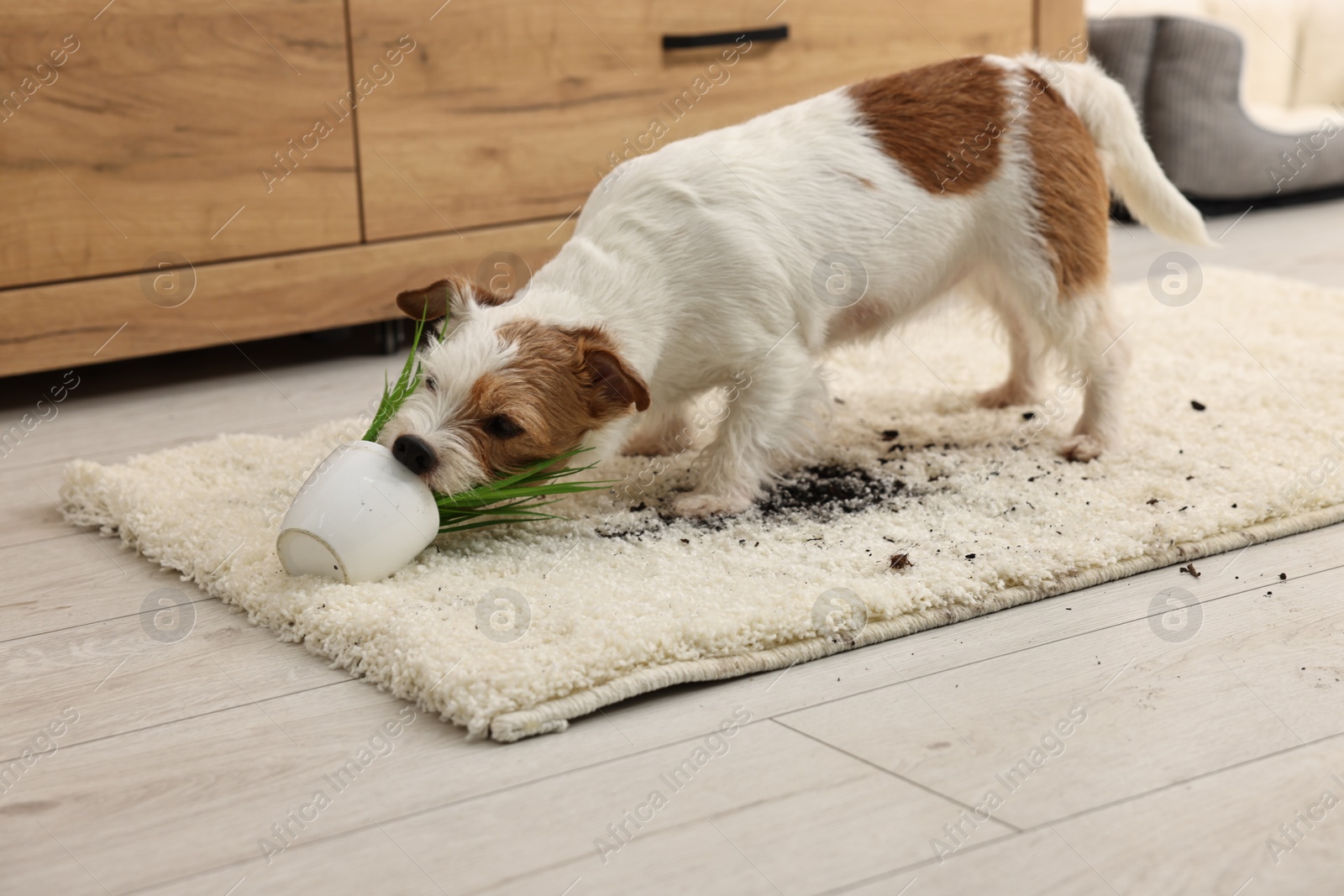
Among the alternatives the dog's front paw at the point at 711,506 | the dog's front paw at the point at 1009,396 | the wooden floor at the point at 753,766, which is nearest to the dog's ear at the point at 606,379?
the dog's front paw at the point at 711,506

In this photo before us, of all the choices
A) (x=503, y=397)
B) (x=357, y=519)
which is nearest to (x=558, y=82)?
(x=503, y=397)

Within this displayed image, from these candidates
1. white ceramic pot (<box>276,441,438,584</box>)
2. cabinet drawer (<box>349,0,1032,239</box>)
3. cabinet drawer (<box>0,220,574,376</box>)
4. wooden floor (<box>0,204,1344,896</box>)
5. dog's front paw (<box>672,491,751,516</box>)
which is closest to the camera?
wooden floor (<box>0,204,1344,896</box>)

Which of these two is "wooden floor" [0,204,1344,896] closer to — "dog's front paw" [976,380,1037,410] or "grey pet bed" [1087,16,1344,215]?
"dog's front paw" [976,380,1037,410]

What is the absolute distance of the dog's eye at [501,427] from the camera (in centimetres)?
168

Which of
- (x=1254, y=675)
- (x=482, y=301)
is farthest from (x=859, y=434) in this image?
(x=1254, y=675)

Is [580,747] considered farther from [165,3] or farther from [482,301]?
[165,3]

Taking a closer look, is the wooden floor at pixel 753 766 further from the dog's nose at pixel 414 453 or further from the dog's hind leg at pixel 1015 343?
the dog's hind leg at pixel 1015 343

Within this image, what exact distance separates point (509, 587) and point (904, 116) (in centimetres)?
98

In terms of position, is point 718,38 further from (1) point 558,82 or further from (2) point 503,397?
(2) point 503,397

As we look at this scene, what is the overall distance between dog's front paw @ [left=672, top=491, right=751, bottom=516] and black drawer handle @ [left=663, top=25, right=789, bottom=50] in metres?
1.39

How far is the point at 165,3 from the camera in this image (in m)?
2.46

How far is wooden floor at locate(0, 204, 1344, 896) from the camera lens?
114 cm

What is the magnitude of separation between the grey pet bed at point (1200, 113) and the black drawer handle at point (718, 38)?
1.62 m

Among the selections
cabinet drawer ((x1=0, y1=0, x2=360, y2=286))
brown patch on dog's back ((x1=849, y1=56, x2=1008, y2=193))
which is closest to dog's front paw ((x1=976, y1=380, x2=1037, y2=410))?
brown patch on dog's back ((x1=849, y1=56, x2=1008, y2=193))
